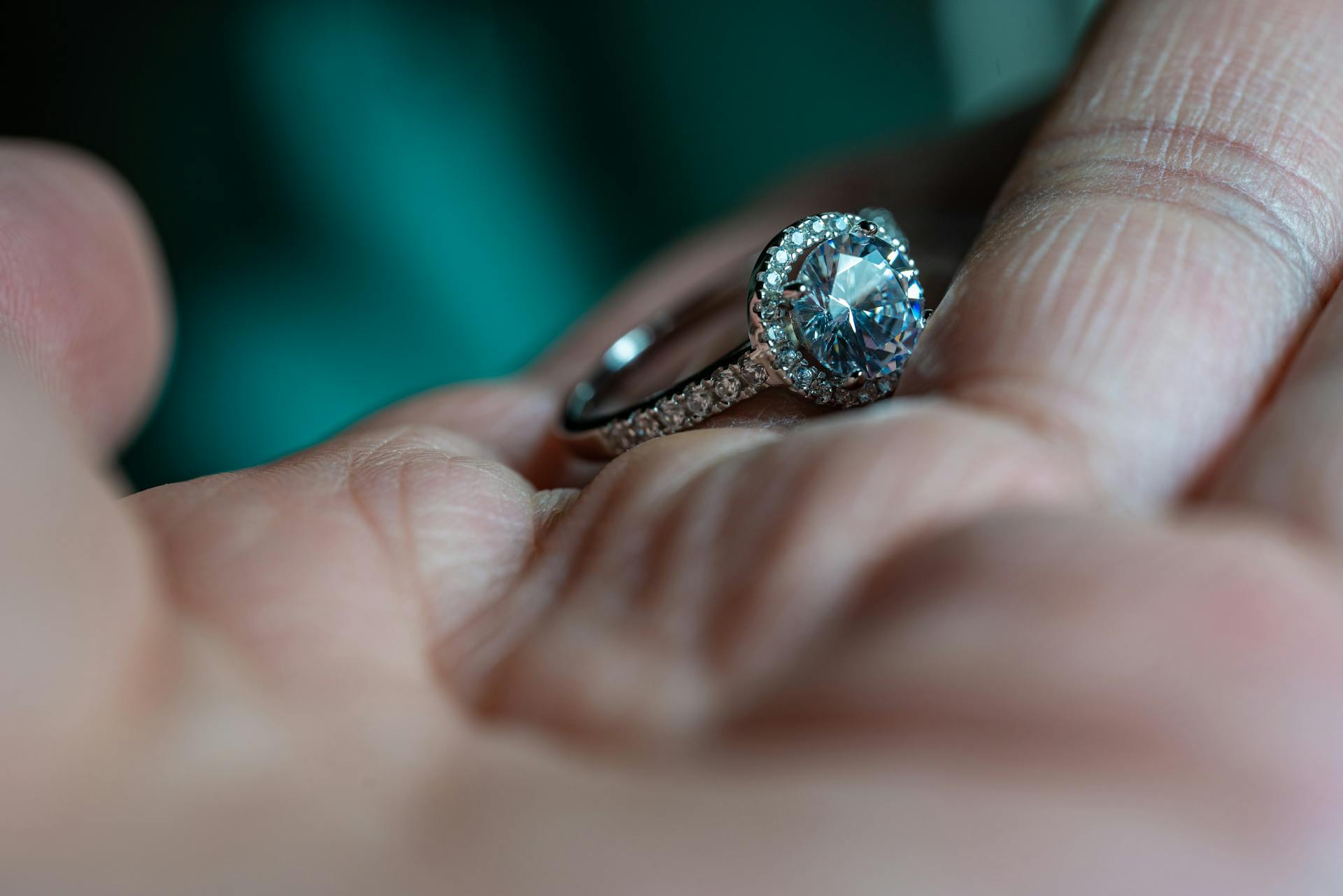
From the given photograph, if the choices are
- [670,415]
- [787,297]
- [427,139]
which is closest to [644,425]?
[670,415]

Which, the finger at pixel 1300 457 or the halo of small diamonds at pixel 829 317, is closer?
the finger at pixel 1300 457

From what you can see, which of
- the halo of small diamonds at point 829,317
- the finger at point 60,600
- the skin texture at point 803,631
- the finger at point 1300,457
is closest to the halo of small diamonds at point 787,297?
the halo of small diamonds at point 829,317

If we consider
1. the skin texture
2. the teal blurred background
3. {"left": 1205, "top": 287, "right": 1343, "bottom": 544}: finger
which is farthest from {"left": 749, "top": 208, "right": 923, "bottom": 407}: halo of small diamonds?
the teal blurred background

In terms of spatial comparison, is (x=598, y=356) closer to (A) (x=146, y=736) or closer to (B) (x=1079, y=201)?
(B) (x=1079, y=201)

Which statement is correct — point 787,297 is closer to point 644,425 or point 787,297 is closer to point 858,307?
point 858,307

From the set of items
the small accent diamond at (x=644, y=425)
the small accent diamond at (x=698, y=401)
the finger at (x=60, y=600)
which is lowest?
the small accent diamond at (x=644, y=425)

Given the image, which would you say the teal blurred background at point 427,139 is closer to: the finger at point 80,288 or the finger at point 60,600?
the finger at point 80,288
